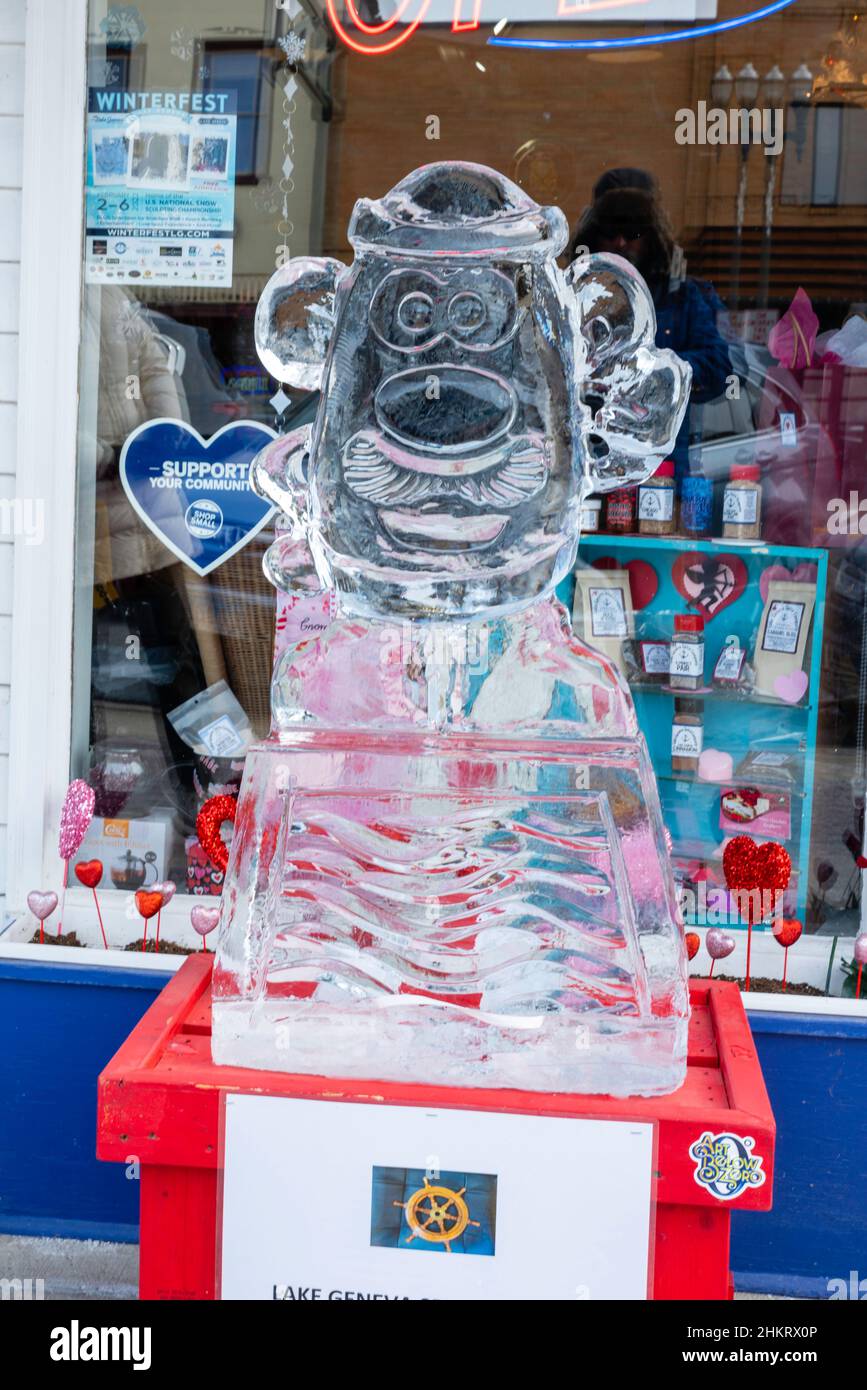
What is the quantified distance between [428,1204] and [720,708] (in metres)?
1.81

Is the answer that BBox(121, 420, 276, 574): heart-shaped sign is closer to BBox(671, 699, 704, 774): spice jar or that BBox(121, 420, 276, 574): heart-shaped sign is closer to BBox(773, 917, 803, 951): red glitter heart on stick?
BBox(671, 699, 704, 774): spice jar

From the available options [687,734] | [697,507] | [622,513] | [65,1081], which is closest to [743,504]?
[697,507]

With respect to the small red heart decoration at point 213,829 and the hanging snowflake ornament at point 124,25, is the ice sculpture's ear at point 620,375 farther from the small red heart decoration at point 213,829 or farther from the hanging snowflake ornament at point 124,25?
the hanging snowflake ornament at point 124,25

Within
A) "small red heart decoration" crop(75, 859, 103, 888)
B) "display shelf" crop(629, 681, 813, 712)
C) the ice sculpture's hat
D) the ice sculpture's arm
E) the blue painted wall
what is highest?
the ice sculpture's hat

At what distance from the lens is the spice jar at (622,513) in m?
3.21

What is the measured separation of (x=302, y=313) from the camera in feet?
5.86

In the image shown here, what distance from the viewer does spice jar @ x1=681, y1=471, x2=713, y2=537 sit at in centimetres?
319

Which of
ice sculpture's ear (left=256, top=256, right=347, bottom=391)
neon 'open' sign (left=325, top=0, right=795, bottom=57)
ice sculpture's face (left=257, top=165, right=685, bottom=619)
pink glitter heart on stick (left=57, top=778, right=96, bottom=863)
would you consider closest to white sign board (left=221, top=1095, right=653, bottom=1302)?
ice sculpture's face (left=257, top=165, right=685, bottom=619)

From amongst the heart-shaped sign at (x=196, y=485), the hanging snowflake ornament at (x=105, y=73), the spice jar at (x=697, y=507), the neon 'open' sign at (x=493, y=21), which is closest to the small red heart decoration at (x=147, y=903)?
the heart-shaped sign at (x=196, y=485)

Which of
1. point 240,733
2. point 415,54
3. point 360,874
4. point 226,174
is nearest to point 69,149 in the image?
point 226,174

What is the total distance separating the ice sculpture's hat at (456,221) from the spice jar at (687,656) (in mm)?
1613

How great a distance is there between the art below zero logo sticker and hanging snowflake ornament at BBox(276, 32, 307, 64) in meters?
2.43

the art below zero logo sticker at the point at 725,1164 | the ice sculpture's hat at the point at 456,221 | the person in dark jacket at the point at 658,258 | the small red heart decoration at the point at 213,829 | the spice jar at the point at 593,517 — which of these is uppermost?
the person in dark jacket at the point at 658,258

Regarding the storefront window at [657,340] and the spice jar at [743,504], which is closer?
the storefront window at [657,340]
